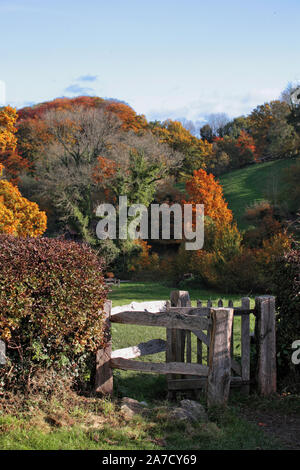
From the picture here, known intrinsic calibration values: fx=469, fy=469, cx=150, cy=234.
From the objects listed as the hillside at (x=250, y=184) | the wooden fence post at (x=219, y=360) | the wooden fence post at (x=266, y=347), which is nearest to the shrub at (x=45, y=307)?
the wooden fence post at (x=219, y=360)

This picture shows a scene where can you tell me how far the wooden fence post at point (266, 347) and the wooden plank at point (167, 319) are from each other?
942mm

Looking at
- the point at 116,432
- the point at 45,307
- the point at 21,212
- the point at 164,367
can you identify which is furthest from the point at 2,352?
the point at 21,212

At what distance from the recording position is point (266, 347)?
712 centimetres

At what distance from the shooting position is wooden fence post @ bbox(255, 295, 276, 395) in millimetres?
7090

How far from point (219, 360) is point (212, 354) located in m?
0.13

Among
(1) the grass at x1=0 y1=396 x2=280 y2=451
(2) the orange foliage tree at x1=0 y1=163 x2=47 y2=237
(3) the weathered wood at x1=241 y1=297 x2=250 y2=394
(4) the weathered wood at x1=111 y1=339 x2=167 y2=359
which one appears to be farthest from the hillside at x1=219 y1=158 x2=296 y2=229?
(1) the grass at x1=0 y1=396 x2=280 y2=451

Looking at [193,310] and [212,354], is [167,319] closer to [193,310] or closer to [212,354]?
[193,310]

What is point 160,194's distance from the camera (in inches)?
1933

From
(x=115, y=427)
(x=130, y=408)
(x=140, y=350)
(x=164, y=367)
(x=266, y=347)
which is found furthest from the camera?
(x=140, y=350)

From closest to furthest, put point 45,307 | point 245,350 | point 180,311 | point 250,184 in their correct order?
point 45,307, point 245,350, point 180,311, point 250,184

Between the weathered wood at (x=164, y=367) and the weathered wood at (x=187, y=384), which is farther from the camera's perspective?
the weathered wood at (x=187, y=384)

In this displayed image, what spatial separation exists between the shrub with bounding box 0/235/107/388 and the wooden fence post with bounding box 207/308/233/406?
67.0 inches

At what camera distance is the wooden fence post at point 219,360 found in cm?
662

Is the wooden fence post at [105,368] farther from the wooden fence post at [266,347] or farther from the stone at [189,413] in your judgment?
the wooden fence post at [266,347]
